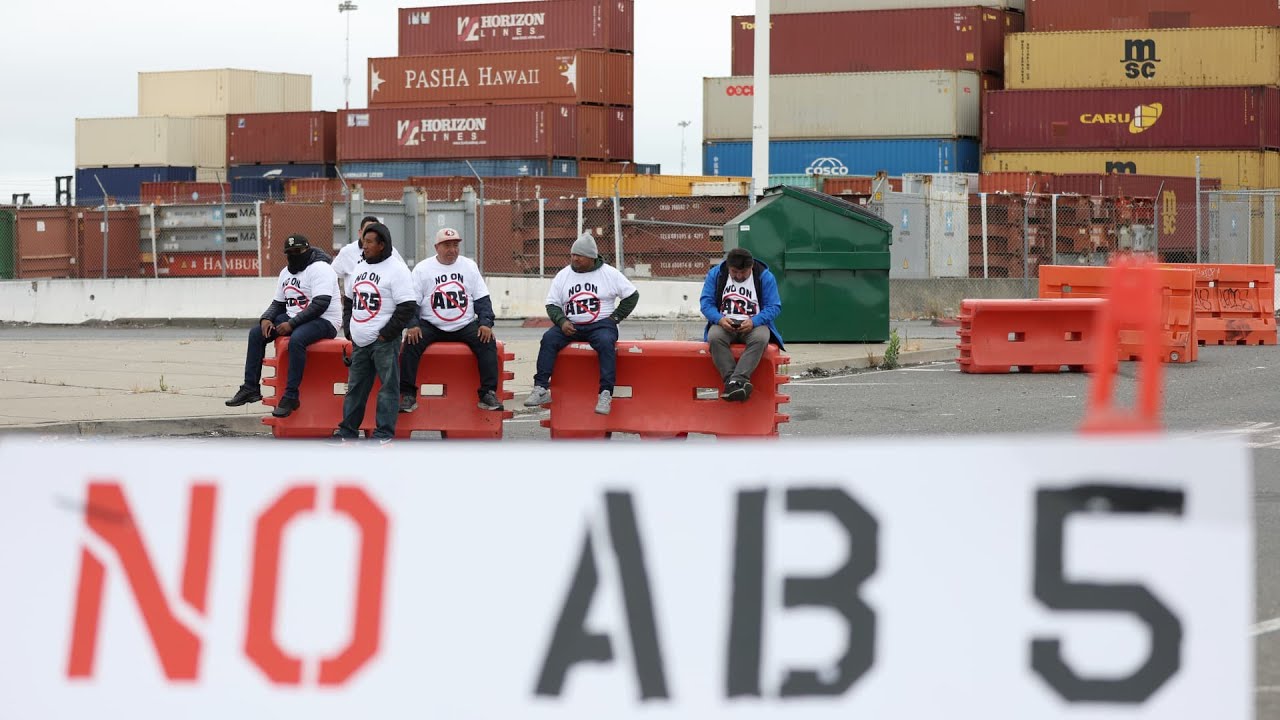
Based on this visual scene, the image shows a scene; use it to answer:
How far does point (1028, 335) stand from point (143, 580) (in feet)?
49.9

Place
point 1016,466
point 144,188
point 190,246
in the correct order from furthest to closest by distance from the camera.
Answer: point 144,188
point 190,246
point 1016,466

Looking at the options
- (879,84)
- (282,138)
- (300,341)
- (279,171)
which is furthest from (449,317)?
(282,138)

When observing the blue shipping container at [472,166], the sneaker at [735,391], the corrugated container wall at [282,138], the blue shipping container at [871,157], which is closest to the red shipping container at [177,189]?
the corrugated container wall at [282,138]

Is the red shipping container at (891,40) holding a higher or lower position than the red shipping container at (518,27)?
lower

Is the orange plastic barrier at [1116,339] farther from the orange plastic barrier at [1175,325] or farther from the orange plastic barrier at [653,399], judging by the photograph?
the orange plastic barrier at [1175,325]

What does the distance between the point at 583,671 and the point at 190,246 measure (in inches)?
1320

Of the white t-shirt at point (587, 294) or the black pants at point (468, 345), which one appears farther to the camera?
the white t-shirt at point (587, 294)

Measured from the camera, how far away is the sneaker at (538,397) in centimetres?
1173

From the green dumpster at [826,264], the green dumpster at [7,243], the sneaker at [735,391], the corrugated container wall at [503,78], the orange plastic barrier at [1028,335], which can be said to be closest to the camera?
the sneaker at [735,391]

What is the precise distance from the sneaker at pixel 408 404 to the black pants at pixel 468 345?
0.23 ft

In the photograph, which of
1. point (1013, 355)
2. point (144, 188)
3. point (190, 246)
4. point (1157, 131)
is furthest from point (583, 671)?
point (144, 188)

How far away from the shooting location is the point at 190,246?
3572cm

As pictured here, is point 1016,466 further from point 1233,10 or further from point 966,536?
point 1233,10

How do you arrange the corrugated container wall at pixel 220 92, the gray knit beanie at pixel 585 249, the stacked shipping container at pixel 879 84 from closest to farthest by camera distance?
the gray knit beanie at pixel 585 249 < the stacked shipping container at pixel 879 84 < the corrugated container wall at pixel 220 92
